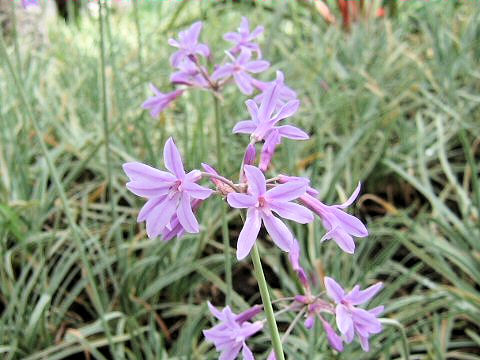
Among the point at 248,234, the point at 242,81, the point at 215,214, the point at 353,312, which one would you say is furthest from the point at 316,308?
the point at 215,214

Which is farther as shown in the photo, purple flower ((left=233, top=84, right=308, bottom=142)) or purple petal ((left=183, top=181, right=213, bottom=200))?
purple flower ((left=233, top=84, right=308, bottom=142))

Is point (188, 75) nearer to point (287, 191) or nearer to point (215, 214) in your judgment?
point (287, 191)

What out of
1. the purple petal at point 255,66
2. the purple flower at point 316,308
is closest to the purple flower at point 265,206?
the purple flower at point 316,308

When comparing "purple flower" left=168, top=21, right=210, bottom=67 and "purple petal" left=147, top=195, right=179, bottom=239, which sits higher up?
"purple flower" left=168, top=21, right=210, bottom=67

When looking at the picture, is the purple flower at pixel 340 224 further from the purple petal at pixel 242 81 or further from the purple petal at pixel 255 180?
the purple petal at pixel 242 81

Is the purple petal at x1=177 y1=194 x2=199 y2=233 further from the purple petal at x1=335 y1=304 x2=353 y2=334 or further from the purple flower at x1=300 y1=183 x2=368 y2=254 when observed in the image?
the purple petal at x1=335 y1=304 x2=353 y2=334

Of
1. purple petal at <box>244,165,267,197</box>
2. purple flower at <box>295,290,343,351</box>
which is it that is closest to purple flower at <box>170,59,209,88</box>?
purple flower at <box>295,290,343,351</box>
